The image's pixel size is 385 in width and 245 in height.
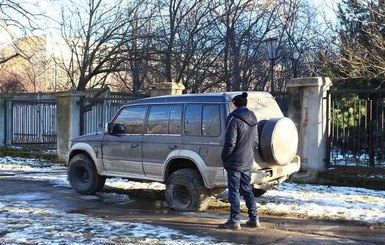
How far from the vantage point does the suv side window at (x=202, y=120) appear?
8.73m

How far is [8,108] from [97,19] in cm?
640

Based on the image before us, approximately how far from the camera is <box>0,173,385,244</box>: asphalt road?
7.22 m

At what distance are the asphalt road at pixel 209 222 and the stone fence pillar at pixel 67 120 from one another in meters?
5.65

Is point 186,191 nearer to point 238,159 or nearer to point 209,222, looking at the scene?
point 209,222

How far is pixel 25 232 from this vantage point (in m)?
7.38

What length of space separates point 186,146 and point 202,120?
53cm

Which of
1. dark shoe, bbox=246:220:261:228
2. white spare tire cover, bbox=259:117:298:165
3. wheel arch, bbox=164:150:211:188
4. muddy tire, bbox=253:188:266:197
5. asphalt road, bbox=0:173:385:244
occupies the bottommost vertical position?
asphalt road, bbox=0:173:385:244

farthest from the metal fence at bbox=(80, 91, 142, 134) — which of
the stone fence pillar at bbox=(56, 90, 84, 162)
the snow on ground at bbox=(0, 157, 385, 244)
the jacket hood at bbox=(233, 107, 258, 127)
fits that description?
the jacket hood at bbox=(233, 107, 258, 127)

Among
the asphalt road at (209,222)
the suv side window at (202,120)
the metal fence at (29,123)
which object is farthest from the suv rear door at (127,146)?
the metal fence at (29,123)

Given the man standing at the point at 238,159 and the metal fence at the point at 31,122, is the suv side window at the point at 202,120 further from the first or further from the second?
the metal fence at the point at 31,122

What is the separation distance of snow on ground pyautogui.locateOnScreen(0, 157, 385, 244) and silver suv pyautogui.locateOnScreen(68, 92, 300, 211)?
780 millimetres

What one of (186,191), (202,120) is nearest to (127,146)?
(186,191)

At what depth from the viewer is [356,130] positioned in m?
12.5

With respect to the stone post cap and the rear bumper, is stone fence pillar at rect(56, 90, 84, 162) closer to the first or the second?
the stone post cap
